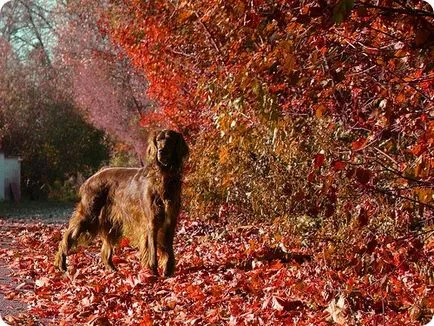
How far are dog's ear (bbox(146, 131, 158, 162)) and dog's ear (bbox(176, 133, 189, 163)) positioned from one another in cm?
16

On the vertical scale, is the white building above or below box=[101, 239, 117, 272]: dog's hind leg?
above

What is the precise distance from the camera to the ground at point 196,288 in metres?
A: 4.45

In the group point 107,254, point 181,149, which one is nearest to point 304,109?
point 181,149

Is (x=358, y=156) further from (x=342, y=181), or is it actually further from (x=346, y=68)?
(x=342, y=181)

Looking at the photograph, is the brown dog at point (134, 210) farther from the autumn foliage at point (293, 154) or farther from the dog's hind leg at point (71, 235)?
the autumn foliage at point (293, 154)

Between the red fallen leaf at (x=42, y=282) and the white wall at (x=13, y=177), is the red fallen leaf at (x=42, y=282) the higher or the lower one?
the lower one

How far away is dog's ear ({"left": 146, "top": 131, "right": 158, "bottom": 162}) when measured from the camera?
→ 4.97 metres

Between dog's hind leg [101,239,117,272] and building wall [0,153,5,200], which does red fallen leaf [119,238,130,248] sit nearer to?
dog's hind leg [101,239,117,272]

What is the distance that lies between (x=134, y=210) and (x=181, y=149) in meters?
0.70

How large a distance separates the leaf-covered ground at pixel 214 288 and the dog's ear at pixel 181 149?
0.94 meters

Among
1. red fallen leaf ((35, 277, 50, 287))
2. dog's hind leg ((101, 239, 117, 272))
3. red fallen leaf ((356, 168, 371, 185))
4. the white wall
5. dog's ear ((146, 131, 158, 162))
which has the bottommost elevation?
red fallen leaf ((35, 277, 50, 287))

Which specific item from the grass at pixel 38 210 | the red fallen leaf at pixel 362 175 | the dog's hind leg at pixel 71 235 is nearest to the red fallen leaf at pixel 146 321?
the grass at pixel 38 210

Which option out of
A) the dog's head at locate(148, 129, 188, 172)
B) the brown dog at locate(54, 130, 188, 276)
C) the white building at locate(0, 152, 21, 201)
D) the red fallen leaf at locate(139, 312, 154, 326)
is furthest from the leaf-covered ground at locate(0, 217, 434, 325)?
the dog's head at locate(148, 129, 188, 172)

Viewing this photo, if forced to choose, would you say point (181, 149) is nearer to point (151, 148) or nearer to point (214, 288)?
point (151, 148)
